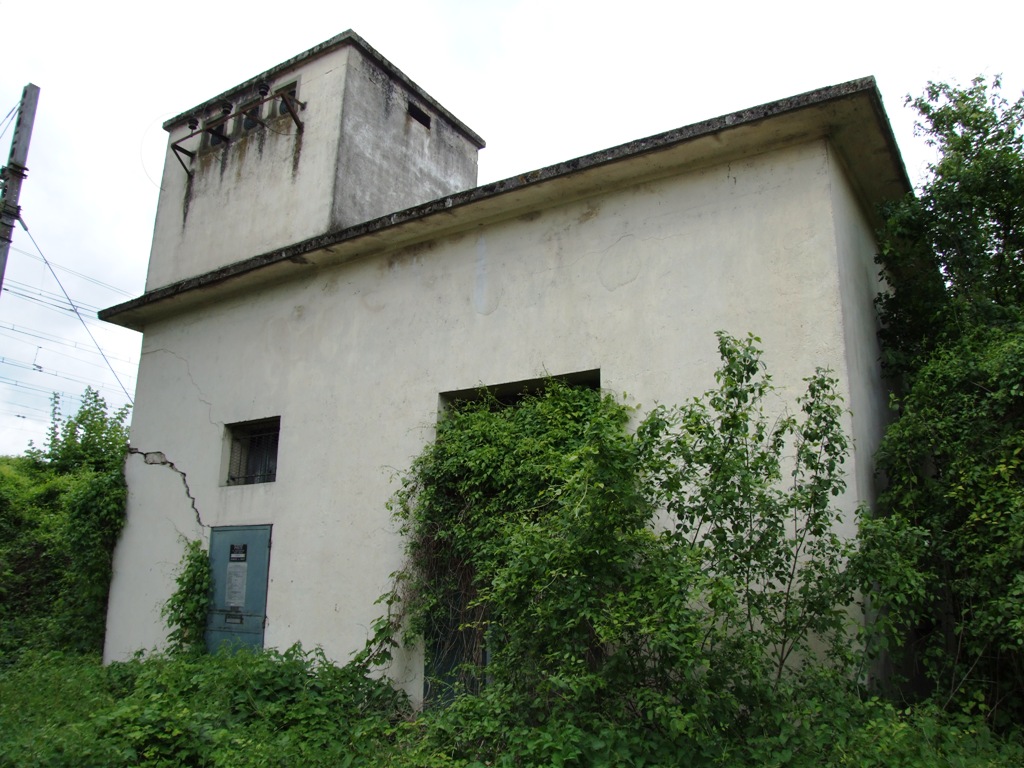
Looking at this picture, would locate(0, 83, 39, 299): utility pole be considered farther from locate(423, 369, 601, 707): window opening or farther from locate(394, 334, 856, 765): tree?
locate(394, 334, 856, 765): tree

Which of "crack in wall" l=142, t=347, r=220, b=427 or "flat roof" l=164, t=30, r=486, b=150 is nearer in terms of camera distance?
"crack in wall" l=142, t=347, r=220, b=427

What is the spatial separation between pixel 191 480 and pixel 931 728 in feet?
26.6

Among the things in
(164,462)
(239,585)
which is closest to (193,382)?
(164,462)

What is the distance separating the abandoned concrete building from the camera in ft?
20.4

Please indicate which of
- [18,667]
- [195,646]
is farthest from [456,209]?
[18,667]

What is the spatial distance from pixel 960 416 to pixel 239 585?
7.17 meters

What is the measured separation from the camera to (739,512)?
4.98 metres

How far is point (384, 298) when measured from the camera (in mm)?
8312

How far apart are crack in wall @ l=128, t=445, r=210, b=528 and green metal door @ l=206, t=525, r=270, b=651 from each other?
512 mm

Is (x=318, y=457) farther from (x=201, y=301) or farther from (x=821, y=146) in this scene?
(x=821, y=146)

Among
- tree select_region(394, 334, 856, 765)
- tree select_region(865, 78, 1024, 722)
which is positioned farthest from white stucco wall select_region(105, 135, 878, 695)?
tree select_region(394, 334, 856, 765)

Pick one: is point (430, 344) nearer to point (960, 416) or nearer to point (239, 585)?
point (239, 585)

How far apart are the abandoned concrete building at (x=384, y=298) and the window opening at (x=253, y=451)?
36mm

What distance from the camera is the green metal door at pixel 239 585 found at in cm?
832
